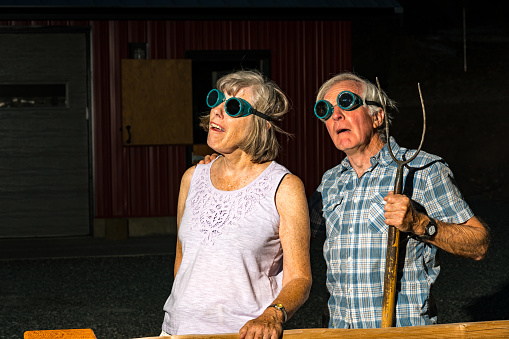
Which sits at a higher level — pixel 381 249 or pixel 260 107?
pixel 260 107

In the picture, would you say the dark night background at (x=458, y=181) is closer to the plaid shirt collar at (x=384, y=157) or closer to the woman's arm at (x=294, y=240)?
the plaid shirt collar at (x=384, y=157)

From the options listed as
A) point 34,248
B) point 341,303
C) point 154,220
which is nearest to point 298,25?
point 154,220

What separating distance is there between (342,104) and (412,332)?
4.21 feet

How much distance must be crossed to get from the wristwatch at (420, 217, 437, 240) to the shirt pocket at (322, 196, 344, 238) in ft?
1.44

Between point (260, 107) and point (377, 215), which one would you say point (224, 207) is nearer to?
point (260, 107)

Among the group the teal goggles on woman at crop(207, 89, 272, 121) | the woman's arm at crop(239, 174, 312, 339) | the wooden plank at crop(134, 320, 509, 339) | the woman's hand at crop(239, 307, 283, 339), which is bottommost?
the woman's hand at crop(239, 307, 283, 339)

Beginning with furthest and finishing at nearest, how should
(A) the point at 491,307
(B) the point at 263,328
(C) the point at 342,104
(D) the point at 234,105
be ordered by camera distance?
(A) the point at 491,307
(C) the point at 342,104
(D) the point at 234,105
(B) the point at 263,328

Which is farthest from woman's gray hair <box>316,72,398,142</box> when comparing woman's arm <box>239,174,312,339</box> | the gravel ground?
the gravel ground

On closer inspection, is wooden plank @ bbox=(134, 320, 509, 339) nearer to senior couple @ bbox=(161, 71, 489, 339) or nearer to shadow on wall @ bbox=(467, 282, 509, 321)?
senior couple @ bbox=(161, 71, 489, 339)

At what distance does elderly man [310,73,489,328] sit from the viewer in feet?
9.83

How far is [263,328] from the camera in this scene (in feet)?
7.64

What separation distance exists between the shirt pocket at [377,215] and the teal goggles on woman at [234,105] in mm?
537

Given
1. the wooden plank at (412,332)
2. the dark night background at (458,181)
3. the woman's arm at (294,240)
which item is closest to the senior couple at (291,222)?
the woman's arm at (294,240)

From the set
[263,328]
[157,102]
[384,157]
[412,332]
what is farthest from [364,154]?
[157,102]
